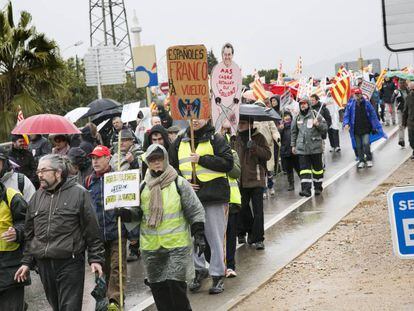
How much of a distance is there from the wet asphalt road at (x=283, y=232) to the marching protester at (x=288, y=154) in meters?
0.32

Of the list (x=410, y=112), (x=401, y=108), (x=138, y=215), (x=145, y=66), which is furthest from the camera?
(x=401, y=108)

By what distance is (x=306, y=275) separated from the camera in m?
9.55

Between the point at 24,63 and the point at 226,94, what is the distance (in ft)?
32.6

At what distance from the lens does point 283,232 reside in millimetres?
12367

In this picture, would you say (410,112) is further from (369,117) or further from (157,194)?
(157,194)

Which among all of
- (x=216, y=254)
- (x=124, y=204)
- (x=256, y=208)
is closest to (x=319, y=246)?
(x=256, y=208)

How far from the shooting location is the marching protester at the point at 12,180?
25.1 feet

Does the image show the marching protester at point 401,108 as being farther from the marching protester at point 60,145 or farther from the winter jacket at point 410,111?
the marching protester at point 60,145

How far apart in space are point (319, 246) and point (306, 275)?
4.65 ft

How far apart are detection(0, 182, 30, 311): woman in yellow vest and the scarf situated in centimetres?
112

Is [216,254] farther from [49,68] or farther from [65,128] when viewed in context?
[49,68]

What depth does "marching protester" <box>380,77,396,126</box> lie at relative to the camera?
28797mm

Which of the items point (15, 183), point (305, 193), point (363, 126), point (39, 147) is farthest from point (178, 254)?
point (363, 126)

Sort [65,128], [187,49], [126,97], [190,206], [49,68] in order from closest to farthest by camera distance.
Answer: [190,206], [187,49], [65,128], [49,68], [126,97]
